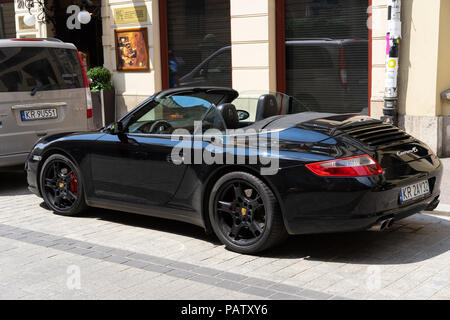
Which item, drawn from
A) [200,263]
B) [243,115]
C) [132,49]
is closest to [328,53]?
[132,49]

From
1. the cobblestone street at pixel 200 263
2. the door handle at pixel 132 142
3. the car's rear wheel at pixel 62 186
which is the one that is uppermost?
the door handle at pixel 132 142

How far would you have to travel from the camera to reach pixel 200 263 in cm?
507

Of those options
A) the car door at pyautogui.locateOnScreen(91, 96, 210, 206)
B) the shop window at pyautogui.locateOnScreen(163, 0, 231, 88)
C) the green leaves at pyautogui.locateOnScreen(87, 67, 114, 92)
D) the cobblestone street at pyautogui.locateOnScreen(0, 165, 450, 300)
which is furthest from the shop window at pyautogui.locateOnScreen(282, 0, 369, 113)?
the car door at pyautogui.locateOnScreen(91, 96, 210, 206)

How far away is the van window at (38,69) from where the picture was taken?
26.6 feet

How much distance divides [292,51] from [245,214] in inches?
279

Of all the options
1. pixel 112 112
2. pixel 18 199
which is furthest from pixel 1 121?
pixel 112 112

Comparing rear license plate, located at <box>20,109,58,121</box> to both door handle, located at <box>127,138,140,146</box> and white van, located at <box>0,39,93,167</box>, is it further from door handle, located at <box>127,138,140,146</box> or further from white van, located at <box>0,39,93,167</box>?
door handle, located at <box>127,138,140,146</box>

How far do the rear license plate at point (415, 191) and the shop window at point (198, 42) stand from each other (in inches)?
306

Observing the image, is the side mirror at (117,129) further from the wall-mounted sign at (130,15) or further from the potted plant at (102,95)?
the potted plant at (102,95)

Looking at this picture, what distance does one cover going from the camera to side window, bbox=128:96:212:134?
591cm

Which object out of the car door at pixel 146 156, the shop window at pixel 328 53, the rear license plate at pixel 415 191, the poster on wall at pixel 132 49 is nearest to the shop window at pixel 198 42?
the poster on wall at pixel 132 49

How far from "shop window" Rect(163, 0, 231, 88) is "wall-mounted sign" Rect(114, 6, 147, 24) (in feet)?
1.78

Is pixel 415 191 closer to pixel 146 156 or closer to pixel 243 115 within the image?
pixel 243 115
